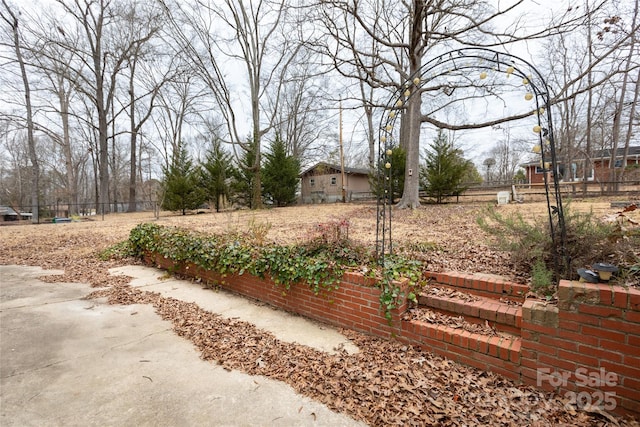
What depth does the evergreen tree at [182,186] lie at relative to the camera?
15.2 meters

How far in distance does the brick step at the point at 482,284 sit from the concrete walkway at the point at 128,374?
1045mm

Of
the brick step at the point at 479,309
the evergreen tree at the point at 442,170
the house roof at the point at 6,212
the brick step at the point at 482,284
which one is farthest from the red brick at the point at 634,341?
the house roof at the point at 6,212

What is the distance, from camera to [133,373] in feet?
6.69

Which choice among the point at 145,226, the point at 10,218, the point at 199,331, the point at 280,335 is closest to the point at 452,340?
the point at 280,335

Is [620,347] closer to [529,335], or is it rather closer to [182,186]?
[529,335]

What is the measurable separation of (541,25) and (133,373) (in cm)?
1095

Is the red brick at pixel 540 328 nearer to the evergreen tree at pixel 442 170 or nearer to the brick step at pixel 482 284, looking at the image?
the brick step at pixel 482 284

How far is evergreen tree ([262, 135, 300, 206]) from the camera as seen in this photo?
16656 mm

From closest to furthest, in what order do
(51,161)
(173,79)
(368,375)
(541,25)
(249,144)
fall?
(368,375), (541,25), (249,144), (173,79), (51,161)

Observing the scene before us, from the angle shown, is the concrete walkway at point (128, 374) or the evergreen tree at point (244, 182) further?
the evergreen tree at point (244, 182)

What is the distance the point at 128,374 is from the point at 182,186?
48.2ft

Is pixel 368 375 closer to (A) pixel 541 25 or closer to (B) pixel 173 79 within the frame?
(A) pixel 541 25

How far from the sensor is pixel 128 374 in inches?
79.8

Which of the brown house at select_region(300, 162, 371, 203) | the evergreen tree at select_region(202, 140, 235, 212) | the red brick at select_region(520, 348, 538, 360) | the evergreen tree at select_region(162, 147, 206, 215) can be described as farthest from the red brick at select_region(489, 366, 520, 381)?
the brown house at select_region(300, 162, 371, 203)
